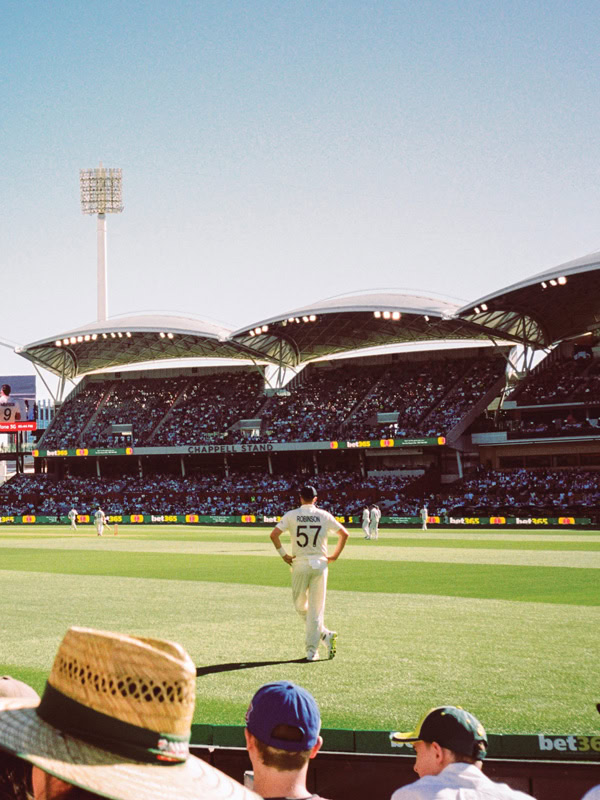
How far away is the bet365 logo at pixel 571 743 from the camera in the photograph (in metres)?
5.88

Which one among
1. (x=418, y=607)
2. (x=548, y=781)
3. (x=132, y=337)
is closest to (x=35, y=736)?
(x=548, y=781)

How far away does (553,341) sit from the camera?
7062cm

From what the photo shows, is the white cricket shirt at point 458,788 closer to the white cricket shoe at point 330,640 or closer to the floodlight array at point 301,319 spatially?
the white cricket shoe at point 330,640

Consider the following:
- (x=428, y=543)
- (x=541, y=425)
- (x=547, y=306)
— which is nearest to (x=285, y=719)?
(x=428, y=543)

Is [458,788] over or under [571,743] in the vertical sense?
over

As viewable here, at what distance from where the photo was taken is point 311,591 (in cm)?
1160

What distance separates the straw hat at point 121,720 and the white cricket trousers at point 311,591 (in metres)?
9.16

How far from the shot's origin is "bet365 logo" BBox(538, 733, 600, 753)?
19.3 feet

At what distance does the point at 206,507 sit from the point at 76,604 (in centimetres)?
5538

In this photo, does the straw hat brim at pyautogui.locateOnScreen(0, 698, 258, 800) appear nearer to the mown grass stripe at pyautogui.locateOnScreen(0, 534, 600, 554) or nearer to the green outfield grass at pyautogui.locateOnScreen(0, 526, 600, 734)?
the green outfield grass at pyautogui.locateOnScreen(0, 526, 600, 734)

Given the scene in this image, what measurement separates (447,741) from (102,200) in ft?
318

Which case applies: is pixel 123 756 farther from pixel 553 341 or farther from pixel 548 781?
pixel 553 341

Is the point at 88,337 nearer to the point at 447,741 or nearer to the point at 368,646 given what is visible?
the point at 368,646

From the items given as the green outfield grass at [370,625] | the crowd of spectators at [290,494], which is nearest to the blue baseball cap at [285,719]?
the green outfield grass at [370,625]
